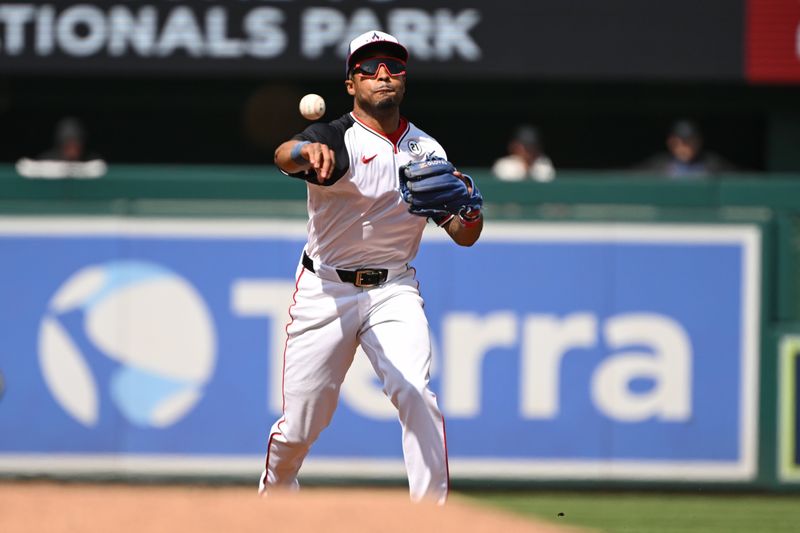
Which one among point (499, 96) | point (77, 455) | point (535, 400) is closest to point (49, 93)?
point (499, 96)

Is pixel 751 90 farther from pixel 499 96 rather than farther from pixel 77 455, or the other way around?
pixel 77 455

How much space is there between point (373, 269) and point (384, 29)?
4.80m

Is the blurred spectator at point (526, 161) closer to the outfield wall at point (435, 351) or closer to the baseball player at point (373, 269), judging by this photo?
the outfield wall at point (435, 351)

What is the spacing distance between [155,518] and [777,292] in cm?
482

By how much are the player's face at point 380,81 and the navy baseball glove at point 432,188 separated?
0.98ft

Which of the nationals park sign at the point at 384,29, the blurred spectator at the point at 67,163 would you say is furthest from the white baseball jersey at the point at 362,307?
the nationals park sign at the point at 384,29

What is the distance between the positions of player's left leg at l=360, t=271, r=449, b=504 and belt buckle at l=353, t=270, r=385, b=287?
14cm

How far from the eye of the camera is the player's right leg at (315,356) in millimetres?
5844

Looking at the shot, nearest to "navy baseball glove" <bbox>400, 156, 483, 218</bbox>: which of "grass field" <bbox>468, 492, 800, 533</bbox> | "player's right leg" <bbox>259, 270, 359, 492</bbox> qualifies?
"player's right leg" <bbox>259, 270, 359, 492</bbox>

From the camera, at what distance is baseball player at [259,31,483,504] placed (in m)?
5.69

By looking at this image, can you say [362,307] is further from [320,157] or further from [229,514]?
[229,514]

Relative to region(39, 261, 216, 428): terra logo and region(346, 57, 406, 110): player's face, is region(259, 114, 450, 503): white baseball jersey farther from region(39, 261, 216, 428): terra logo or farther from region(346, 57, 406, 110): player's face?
region(39, 261, 216, 428): terra logo

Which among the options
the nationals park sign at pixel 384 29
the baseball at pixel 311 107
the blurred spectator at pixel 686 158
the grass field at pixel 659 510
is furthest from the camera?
the nationals park sign at pixel 384 29

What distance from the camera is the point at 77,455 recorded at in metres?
8.22
